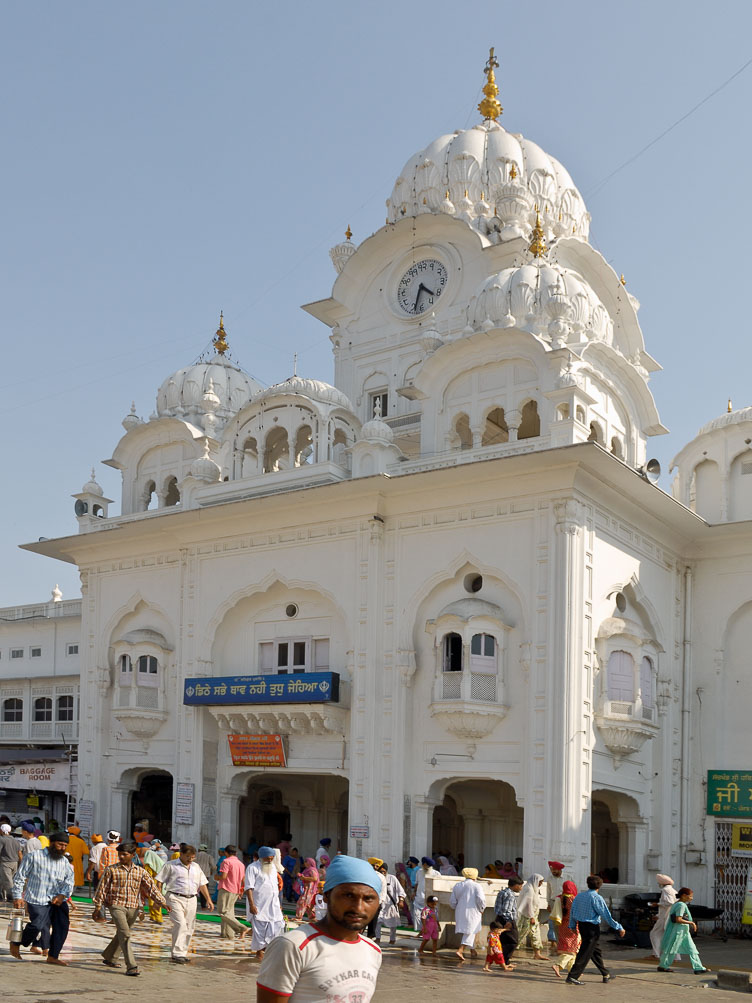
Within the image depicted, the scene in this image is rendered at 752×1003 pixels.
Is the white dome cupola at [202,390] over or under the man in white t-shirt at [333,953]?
→ over

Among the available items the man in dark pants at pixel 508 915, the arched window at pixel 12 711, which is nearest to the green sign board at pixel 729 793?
the man in dark pants at pixel 508 915

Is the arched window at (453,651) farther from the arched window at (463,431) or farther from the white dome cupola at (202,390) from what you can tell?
the white dome cupola at (202,390)

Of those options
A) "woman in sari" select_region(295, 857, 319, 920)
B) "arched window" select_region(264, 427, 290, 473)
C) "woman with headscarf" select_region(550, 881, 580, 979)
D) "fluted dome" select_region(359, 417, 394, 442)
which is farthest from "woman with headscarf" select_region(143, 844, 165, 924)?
"arched window" select_region(264, 427, 290, 473)

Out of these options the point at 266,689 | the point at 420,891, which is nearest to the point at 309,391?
the point at 266,689

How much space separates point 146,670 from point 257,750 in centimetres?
323

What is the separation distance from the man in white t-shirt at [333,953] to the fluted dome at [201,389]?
22670 mm

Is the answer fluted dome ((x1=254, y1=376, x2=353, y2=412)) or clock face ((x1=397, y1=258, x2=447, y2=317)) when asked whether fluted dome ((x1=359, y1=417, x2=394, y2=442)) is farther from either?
clock face ((x1=397, y1=258, x2=447, y2=317))

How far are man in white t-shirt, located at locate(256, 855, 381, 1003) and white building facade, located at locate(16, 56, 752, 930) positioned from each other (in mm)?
14350

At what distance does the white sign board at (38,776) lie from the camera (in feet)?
82.8

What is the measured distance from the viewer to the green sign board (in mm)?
21016

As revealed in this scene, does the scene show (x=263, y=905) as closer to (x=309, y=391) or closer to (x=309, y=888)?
(x=309, y=888)

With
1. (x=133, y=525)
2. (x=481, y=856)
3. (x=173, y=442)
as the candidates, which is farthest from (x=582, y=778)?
(x=173, y=442)

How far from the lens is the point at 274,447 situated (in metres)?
23.4

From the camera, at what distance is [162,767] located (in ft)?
75.3
